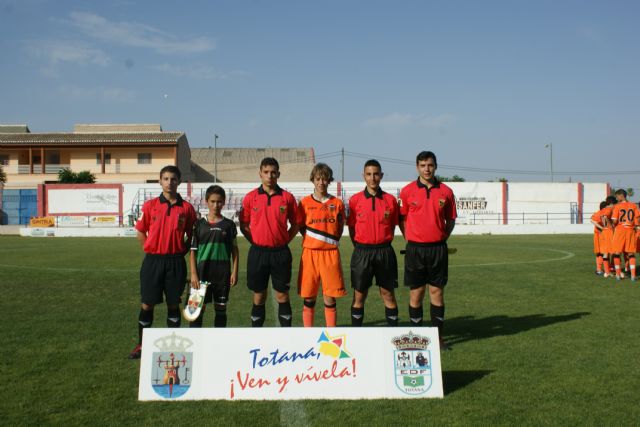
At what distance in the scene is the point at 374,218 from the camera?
5766mm

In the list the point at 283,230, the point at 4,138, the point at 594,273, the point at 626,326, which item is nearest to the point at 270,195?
the point at 283,230

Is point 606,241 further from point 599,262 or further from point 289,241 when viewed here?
point 289,241

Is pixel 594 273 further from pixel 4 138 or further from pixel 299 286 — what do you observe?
pixel 4 138

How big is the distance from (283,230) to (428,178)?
1762mm

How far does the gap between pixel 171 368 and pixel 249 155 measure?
70.7 m

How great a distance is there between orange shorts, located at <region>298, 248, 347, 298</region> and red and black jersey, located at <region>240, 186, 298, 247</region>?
34 centimetres

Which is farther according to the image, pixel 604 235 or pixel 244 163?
pixel 244 163

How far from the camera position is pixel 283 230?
18.3 ft

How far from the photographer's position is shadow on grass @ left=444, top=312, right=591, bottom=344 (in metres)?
6.49

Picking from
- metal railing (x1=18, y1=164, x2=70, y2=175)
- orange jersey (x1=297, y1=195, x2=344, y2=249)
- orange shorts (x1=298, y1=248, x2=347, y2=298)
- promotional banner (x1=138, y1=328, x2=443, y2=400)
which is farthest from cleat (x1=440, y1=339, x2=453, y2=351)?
metal railing (x1=18, y1=164, x2=70, y2=175)

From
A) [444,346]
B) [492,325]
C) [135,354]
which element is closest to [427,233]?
[444,346]

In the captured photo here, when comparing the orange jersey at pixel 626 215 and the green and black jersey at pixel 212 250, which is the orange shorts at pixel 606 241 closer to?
the orange jersey at pixel 626 215

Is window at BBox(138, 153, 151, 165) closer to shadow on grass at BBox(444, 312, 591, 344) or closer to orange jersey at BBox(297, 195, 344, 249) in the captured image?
shadow on grass at BBox(444, 312, 591, 344)

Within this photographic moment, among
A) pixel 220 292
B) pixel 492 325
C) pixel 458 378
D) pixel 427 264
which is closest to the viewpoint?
pixel 458 378
